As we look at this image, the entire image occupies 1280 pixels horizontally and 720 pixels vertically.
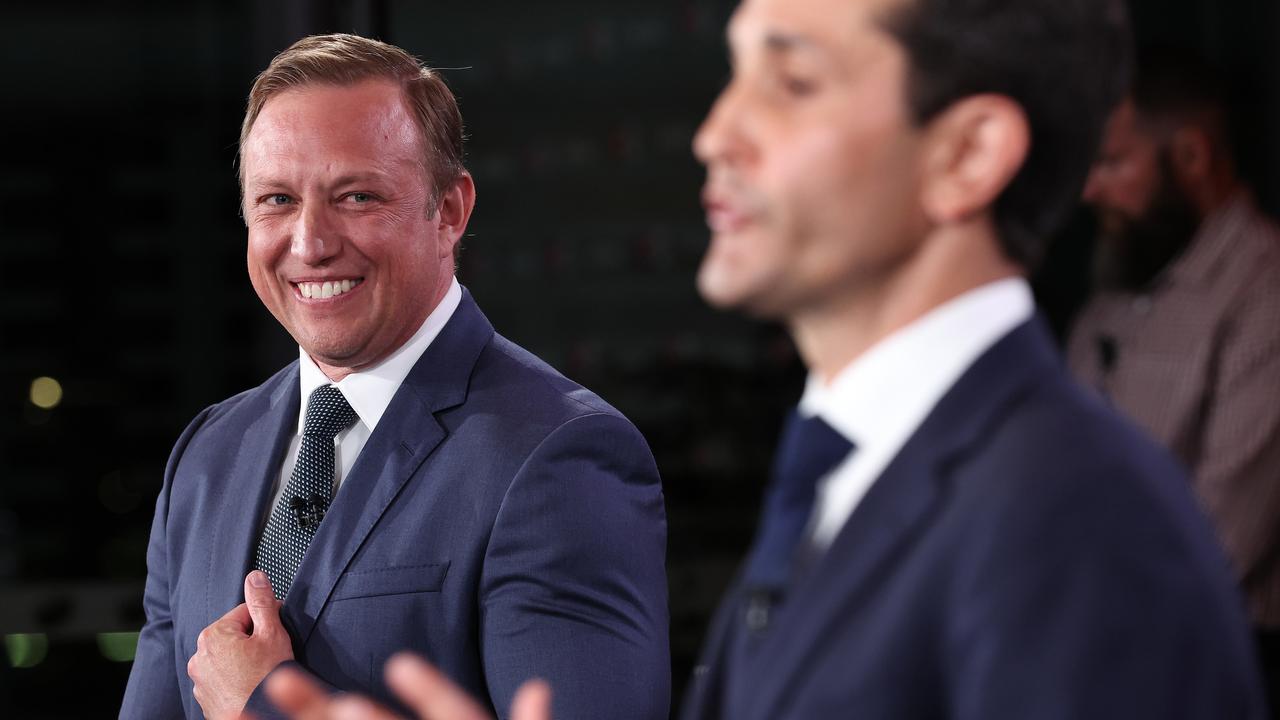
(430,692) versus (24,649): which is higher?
(430,692)

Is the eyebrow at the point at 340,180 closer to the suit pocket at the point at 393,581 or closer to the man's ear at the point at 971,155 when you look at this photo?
the suit pocket at the point at 393,581

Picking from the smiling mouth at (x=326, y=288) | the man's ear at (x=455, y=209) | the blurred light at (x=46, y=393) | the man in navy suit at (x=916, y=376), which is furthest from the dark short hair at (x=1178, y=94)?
the blurred light at (x=46, y=393)

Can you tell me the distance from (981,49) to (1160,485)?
0.27 meters

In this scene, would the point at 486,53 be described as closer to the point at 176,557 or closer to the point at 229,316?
the point at 229,316

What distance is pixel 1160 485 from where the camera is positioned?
78 centimetres

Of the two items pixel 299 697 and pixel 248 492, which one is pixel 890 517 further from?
pixel 248 492

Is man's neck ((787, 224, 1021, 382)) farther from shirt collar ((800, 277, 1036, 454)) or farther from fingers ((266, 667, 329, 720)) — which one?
fingers ((266, 667, 329, 720))

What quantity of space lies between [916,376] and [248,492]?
1.04 meters

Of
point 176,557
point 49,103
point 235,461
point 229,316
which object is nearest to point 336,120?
point 235,461

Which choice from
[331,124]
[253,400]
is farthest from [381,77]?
[253,400]

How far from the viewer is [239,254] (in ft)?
12.1

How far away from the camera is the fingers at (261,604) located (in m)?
1.52

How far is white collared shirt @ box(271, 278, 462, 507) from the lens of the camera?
166 centimetres

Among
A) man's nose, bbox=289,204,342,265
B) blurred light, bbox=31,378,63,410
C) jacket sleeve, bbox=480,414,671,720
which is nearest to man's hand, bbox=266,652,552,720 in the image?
jacket sleeve, bbox=480,414,671,720
